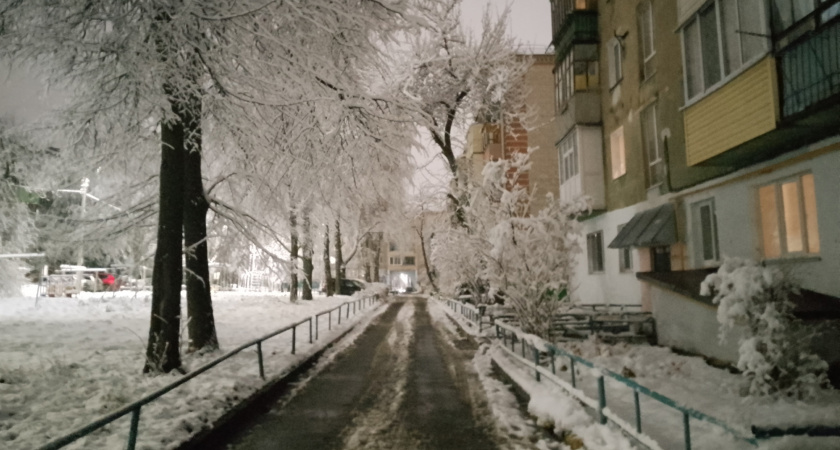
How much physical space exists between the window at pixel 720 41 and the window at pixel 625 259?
6.75 meters

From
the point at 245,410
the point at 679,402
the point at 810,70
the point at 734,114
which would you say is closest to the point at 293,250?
the point at 245,410

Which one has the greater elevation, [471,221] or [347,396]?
[471,221]

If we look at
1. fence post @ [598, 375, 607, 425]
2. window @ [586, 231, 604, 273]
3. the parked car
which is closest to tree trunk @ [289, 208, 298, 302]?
fence post @ [598, 375, 607, 425]

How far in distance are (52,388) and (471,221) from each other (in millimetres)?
12401

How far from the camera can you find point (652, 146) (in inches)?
638

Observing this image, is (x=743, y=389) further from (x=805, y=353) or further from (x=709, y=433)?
(x=709, y=433)

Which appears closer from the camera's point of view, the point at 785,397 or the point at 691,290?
the point at 785,397

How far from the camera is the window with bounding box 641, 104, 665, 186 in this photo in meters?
15.6

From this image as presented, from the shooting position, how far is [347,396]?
870 cm

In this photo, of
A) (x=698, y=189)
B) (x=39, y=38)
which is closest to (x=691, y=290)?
(x=698, y=189)

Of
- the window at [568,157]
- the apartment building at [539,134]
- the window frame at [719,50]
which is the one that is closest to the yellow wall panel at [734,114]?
the window frame at [719,50]

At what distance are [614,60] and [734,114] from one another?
9.87 m

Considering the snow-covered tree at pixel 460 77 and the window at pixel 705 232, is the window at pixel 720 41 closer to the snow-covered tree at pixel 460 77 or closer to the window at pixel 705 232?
the window at pixel 705 232

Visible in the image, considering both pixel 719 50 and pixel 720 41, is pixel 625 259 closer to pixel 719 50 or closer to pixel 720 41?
pixel 719 50
